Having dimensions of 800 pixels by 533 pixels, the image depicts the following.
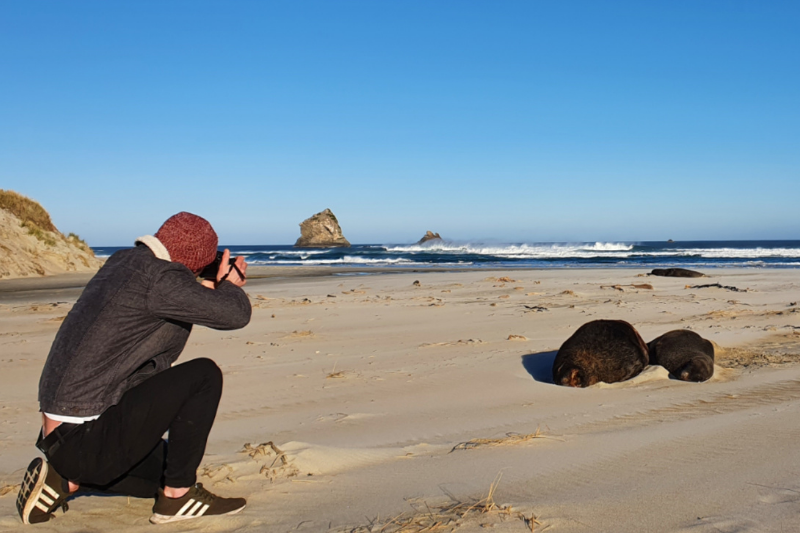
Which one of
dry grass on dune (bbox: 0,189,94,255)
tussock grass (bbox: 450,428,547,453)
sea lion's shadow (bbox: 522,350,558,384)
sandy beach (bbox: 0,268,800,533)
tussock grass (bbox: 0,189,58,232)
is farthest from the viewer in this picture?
tussock grass (bbox: 0,189,58,232)

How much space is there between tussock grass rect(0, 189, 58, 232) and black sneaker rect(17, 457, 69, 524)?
85.1ft

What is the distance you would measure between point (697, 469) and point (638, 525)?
0.91 m

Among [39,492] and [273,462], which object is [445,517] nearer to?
[273,462]

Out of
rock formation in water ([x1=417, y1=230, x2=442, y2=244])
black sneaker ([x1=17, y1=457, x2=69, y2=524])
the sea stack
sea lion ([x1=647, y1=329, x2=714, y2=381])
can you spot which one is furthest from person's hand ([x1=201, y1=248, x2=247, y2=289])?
the sea stack

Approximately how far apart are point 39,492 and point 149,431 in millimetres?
564

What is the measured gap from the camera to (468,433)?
4.32 meters

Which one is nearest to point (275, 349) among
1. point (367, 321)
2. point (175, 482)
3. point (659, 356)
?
point (367, 321)

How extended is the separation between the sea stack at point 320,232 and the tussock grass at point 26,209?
74.2 meters

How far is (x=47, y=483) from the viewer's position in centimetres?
274

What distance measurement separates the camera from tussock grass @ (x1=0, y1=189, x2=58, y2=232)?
25.7 metres

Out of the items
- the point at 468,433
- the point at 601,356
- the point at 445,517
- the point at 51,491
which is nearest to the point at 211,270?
the point at 51,491

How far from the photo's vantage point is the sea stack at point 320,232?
3996 inches

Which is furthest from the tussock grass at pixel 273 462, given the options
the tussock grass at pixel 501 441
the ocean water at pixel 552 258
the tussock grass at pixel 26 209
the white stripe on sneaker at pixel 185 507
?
the ocean water at pixel 552 258

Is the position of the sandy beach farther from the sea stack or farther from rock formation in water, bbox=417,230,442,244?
the sea stack
